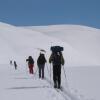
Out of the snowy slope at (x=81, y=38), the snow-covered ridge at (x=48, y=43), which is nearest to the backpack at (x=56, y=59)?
the snow-covered ridge at (x=48, y=43)

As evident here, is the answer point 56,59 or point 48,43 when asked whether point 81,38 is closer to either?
point 48,43

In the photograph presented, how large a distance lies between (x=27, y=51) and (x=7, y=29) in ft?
75.3

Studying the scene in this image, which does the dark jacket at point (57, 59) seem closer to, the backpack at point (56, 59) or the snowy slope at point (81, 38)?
the backpack at point (56, 59)

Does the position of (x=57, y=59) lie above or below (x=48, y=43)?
below

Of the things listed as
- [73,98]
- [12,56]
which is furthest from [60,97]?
[12,56]

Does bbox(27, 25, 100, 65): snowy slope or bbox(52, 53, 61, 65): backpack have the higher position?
bbox(27, 25, 100, 65): snowy slope

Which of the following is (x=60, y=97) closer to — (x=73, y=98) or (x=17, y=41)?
(x=73, y=98)

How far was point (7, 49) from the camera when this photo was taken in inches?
4638

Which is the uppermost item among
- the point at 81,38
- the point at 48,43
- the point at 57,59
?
the point at 81,38

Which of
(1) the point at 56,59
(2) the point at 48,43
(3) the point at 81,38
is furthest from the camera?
(3) the point at 81,38

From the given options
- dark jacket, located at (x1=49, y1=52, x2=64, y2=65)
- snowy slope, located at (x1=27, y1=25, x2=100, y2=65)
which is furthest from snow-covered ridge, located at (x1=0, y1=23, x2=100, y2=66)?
dark jacket, located at (x1=49, y1=52, x2=64, y2=65)

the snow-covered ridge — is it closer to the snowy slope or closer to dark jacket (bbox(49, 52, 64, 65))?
the snowy slope

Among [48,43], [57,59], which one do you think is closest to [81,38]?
[48,43]

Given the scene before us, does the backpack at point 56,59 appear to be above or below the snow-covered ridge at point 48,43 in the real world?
below
